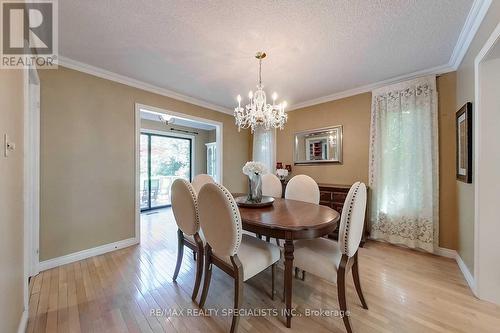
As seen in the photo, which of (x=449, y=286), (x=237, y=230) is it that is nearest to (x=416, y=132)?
(x=449, y=286)

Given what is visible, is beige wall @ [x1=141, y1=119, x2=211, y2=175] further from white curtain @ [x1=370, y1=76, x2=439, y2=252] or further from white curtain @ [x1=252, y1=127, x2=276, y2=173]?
white curtain @ [x1=370, y1=76, x2=439, y2=252]

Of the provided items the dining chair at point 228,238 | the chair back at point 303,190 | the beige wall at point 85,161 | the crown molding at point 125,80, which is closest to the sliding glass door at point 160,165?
the crown molding at point 125,80

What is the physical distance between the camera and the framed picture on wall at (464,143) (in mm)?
1898

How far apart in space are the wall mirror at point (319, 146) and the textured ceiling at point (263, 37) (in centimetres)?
94

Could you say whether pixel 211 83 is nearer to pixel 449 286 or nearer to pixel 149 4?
pixel 149 4

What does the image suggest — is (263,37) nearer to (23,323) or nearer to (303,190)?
(303,190)

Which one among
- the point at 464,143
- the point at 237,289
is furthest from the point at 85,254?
the point at 464,143

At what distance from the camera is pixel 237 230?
1.34m

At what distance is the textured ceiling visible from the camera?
1.57 m

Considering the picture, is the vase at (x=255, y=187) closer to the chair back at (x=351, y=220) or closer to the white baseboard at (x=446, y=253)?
the chair back at (x=351, y=220)

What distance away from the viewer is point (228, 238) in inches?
53.6

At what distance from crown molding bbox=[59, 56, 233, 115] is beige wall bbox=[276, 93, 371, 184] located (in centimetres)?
195

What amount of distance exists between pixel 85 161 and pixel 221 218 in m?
2.23

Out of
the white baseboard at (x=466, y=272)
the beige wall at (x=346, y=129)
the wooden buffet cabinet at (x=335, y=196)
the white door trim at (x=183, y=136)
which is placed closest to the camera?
the white baseboard at (x=466, y=272)
